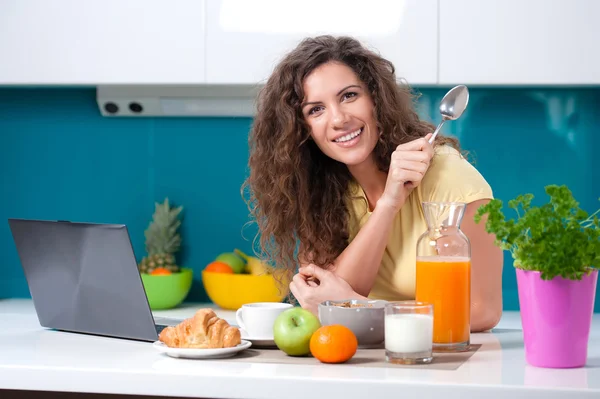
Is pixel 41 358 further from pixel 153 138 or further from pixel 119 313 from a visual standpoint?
pixel 153 138

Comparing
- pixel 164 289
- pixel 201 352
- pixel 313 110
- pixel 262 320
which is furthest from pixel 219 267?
pixel 201 352

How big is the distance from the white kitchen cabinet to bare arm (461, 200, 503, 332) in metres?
0.80

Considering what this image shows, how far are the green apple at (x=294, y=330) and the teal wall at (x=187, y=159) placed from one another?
4.78 feet

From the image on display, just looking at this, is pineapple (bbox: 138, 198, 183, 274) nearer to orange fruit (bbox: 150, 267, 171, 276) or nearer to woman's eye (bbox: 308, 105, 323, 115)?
orange fruit (bbox: 150, 267, 171, 276)

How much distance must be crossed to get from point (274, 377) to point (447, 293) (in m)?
0.33

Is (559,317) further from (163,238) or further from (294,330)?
(163,238)

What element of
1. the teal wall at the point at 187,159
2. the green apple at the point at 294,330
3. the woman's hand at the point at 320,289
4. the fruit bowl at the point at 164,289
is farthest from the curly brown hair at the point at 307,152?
the teal wall at the point at 187,159

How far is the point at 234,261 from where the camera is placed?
2.60 m

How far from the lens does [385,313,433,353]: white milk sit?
3.81ft

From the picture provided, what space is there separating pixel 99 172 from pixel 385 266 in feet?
4.55

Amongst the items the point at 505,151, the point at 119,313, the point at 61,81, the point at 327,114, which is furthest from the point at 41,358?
the point at 505,151

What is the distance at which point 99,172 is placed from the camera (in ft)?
9.37

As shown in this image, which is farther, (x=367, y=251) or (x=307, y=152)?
(x=307, y=152)

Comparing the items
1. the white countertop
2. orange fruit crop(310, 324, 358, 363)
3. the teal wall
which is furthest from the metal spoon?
the teal wall
